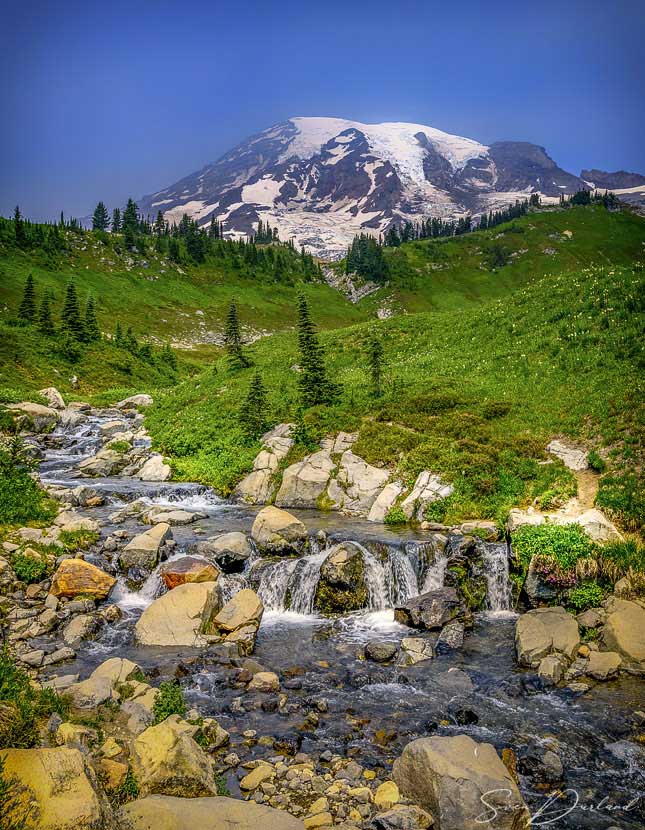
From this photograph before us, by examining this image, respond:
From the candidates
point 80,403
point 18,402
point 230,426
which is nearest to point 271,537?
point 230,426

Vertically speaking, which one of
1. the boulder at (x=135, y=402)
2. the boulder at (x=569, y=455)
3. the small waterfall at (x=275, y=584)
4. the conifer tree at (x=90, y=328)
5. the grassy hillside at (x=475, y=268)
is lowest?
the small waterfall at (x=275, y=584)

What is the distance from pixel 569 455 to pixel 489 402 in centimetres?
773

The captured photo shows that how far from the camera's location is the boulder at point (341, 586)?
55.6 feet

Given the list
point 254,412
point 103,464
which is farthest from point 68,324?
point 254,412

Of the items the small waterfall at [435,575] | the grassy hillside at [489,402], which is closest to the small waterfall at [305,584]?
the small waterfall at [435,575]

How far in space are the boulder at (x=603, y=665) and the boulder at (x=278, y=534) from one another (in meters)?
10.8

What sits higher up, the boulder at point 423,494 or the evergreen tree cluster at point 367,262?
the evergreen tree cluster at point 367,262

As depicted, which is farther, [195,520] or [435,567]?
[195,520]

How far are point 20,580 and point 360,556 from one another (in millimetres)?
11680

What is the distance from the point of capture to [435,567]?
1811 cm

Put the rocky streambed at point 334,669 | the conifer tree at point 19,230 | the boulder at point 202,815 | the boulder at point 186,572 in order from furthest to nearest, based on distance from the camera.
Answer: the conifer tree at point 19,230
the boulder at point 186,572
the rocky streambed at point 334,669
the boulder at point 202,815

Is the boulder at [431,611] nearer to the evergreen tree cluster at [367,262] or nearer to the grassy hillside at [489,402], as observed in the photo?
the grassy hillside at [489,402]

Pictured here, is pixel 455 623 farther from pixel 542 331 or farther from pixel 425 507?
pixel 542 331
